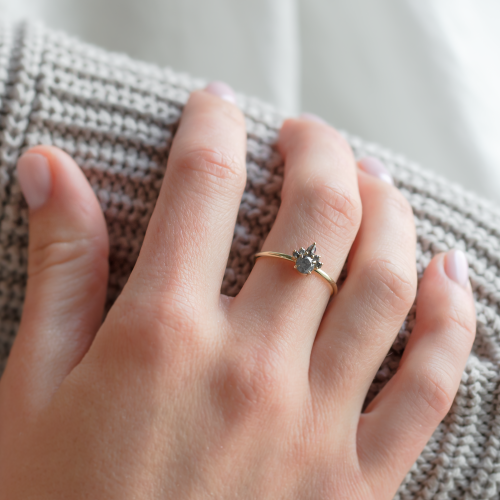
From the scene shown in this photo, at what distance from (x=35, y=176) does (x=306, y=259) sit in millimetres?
399

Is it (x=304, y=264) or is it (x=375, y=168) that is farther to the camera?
(x=375, y=168)

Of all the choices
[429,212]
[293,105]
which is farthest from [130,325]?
[293,105]

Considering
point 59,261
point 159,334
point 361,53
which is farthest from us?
point 361,53

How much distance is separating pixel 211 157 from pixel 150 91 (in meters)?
0.21

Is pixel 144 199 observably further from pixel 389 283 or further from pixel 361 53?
pixel 361 53

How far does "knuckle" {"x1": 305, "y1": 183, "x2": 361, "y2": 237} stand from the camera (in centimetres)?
63

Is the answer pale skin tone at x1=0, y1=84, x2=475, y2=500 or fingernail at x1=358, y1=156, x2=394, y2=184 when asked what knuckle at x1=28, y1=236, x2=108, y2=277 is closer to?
pale skin tone at x1=0, y1=84, x2=475, y2=500

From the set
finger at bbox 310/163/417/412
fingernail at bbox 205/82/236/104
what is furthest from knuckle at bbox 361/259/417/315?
fingernail at bbox 205/82/236/104

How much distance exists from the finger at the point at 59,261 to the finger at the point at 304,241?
223 mm

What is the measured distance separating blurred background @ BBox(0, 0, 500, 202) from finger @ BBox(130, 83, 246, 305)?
0.51 metres

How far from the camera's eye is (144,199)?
0.72m

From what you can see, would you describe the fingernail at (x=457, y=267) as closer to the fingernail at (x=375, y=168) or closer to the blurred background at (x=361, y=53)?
the fingernail at (x=375, y=168)

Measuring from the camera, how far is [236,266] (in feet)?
2.33

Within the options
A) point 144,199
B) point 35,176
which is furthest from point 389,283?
point 35,176
